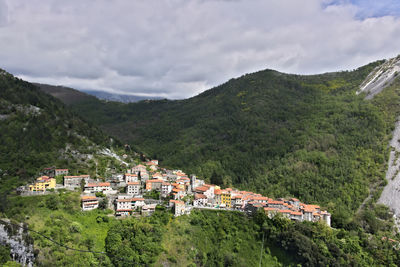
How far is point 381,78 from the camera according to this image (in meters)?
138

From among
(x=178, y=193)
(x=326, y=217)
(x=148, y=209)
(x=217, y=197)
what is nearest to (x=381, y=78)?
(x=326, y=217)

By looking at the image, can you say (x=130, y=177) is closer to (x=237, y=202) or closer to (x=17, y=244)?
(x=237, y=202)

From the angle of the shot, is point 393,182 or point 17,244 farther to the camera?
point 393,182

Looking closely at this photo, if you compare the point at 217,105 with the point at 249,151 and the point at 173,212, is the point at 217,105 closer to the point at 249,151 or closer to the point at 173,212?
the point at 249,151

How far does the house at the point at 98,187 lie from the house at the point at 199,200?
1589 cm

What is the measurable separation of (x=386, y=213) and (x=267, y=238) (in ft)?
129

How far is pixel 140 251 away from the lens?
1545 inches

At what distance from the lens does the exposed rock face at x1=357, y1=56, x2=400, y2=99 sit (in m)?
130

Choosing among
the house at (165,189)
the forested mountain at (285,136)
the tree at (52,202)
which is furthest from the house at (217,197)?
the tree at (52,202)

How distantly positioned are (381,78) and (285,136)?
66616 millimetres

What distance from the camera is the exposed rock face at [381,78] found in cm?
13012

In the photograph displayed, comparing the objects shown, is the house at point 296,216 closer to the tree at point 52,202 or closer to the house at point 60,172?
the tree at point 52,202

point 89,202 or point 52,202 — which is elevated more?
point 52,202

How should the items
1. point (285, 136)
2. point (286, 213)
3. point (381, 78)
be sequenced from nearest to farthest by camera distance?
point (286, 213)
point (285, 136)
point (381, 78)
